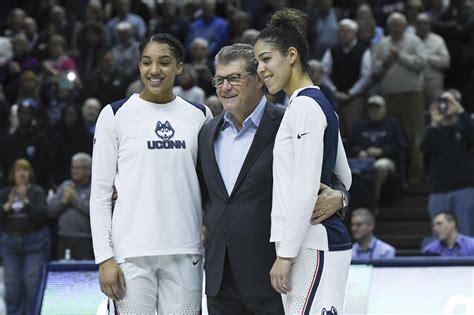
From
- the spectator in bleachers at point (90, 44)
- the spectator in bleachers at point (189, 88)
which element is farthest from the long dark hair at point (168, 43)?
the spectator in bleachers at point (90, 44)

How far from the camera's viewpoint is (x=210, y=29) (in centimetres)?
1527

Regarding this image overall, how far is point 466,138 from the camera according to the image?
11.5 m

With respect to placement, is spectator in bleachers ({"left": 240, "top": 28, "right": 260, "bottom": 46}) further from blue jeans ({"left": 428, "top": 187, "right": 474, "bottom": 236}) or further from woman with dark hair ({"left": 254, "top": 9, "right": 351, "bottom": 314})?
woman with dark hair ({"left": 254, "top": 9, "right": 351, "bottom": 314})

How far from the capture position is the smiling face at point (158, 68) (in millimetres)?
5609

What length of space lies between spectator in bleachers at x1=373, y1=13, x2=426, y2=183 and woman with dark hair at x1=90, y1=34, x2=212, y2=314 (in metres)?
8.10

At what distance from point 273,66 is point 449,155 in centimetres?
656

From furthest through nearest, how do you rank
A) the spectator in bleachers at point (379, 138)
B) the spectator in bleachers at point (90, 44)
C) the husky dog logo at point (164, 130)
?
1. the spectator in bleachers at point (90, 44)
2. the spectator in bleachers at point (379, 138)
3. the husky dog logo at point (164, 130)

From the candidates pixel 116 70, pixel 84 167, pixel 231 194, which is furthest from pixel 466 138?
pixel 231 194

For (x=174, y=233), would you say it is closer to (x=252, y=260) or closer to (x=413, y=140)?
(x=252, y=260)

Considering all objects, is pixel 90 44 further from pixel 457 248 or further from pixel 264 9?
pixel 457 248

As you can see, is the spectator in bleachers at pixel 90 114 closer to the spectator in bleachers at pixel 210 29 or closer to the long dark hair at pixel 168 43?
the spectator in bleachers at pixel 210 29

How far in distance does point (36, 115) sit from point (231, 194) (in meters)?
8.70

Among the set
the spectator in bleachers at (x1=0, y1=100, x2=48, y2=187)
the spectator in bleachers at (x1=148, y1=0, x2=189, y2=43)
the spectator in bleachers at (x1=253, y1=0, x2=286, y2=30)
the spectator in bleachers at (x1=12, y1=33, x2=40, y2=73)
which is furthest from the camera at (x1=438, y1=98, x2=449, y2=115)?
the spectator in bleachers at (x1=12, y1=33, x2=40, y2=73)

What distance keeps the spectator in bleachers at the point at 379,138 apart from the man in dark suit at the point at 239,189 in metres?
6.91
